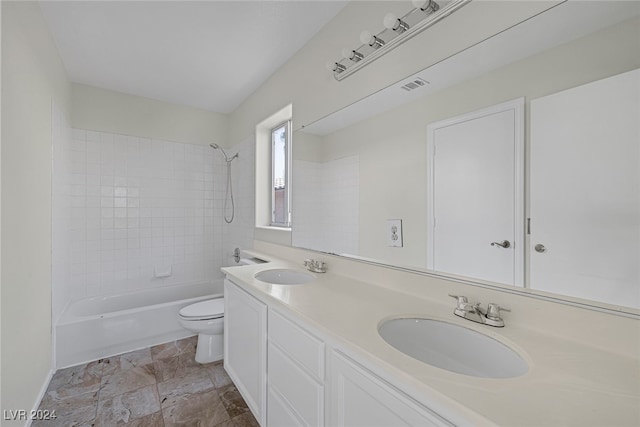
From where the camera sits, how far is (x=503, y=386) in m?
0.59

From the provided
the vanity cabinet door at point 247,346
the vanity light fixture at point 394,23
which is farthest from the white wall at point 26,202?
the vanity light fixture at point 394,23

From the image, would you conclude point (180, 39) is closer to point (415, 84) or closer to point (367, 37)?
point (367, 37)

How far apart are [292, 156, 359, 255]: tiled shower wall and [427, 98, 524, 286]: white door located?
0.52 metres

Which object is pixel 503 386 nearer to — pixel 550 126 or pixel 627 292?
pixel 627 292

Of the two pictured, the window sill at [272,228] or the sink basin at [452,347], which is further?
the window sill at [272,228]

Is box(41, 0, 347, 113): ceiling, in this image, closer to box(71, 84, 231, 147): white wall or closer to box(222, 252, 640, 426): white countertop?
box(71, 84, 231, 147): white wall

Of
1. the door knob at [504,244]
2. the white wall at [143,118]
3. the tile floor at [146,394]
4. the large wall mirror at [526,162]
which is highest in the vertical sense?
the white wall at [143,118]

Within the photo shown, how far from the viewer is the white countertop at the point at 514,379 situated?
1.68ft

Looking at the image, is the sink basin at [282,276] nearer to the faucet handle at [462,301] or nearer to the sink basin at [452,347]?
the sink basin at [452,347]

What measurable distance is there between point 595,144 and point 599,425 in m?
0.71

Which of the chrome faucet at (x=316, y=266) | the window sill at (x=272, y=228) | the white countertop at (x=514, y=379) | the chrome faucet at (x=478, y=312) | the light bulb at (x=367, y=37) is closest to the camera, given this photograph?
the white countertop at (x=514, y=379)

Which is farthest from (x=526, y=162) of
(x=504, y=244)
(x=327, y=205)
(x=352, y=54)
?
(x=327, y=205)

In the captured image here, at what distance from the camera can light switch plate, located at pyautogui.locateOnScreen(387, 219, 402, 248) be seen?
1321 mm

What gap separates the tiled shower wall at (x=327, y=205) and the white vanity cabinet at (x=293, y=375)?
629mm
